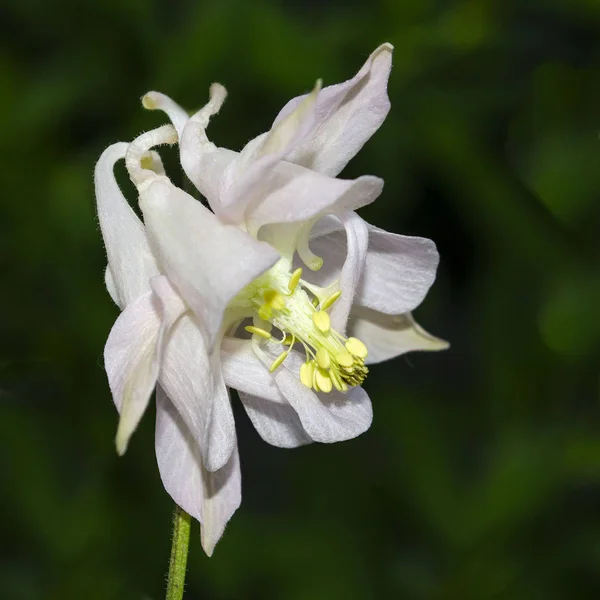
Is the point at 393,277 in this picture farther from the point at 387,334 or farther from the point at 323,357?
the point at 323,357

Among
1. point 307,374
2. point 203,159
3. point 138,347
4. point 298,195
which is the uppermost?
point 203,159

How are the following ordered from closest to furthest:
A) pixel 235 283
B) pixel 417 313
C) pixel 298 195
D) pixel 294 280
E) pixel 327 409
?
1. pixel 235 283
2. pixel 298 195
3. pixel 294 280
4. pixel 327 409
5. pixel 417 313

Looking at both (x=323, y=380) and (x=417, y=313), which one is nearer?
(x=323, y=380)

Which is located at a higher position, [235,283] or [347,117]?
[347,117]

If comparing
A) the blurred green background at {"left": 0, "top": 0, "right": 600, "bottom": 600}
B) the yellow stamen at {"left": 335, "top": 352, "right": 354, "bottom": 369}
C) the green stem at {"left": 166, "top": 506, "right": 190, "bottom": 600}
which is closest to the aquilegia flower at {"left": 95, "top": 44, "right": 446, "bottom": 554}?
the yellow stamen at {"left": 335, "top": 352, "right": 354, "bottom": 369}

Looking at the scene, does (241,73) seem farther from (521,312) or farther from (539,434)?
(539,434)

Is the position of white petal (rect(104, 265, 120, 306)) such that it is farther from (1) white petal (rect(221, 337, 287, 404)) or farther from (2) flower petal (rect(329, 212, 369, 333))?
(2) flower petal (rect(329, 212, 369, 333))

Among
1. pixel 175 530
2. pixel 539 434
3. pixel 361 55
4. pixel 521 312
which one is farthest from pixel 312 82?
pixel 175 530

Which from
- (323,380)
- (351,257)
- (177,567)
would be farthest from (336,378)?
(177,567)
